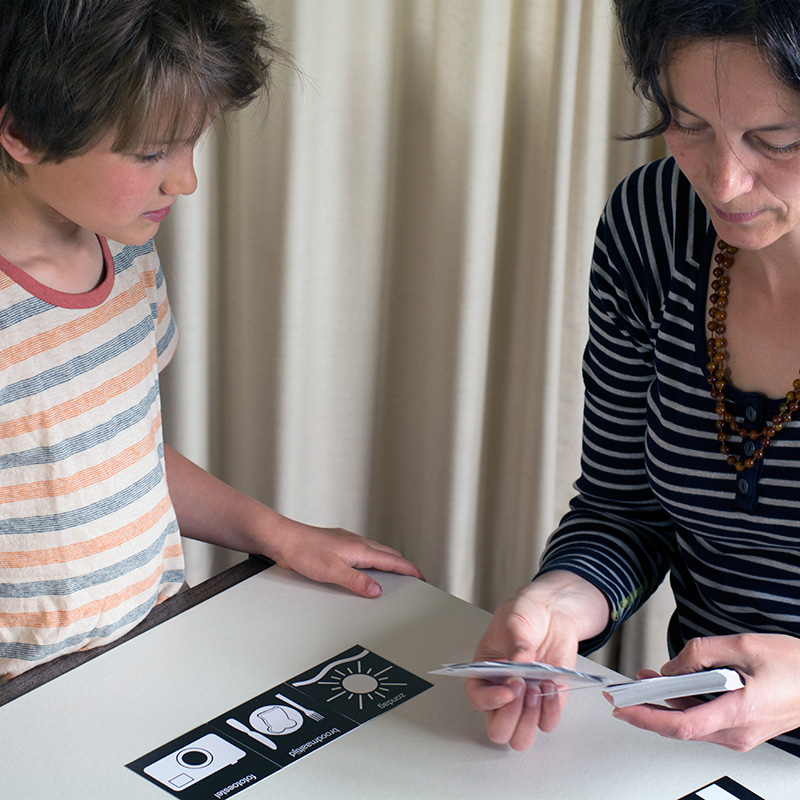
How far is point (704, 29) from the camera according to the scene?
864 mm

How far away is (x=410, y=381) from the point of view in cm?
196

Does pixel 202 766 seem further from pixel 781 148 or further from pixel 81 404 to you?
pixel 781 148

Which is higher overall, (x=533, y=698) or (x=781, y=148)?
(x=781, y=148)

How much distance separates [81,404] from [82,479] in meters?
0.08

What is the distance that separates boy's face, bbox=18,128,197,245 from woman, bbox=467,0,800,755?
480 millimetres

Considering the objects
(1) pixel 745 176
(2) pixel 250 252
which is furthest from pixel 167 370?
(1) pixel 745 176

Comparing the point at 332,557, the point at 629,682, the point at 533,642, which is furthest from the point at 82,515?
the point at 629,682

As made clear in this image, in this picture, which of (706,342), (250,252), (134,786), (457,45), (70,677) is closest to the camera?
(134,786)

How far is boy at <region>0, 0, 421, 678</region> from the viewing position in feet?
3.27

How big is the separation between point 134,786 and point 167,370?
110cm

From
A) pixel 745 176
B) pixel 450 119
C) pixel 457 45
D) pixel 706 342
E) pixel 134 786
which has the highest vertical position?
pixel 457 45

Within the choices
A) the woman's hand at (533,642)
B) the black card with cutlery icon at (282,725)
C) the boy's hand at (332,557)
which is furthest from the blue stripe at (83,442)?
the woman's hand at (533,642)

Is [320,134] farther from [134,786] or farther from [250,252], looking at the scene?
[134,786]

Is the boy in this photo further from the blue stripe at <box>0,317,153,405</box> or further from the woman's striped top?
Result: the woman's striped top
